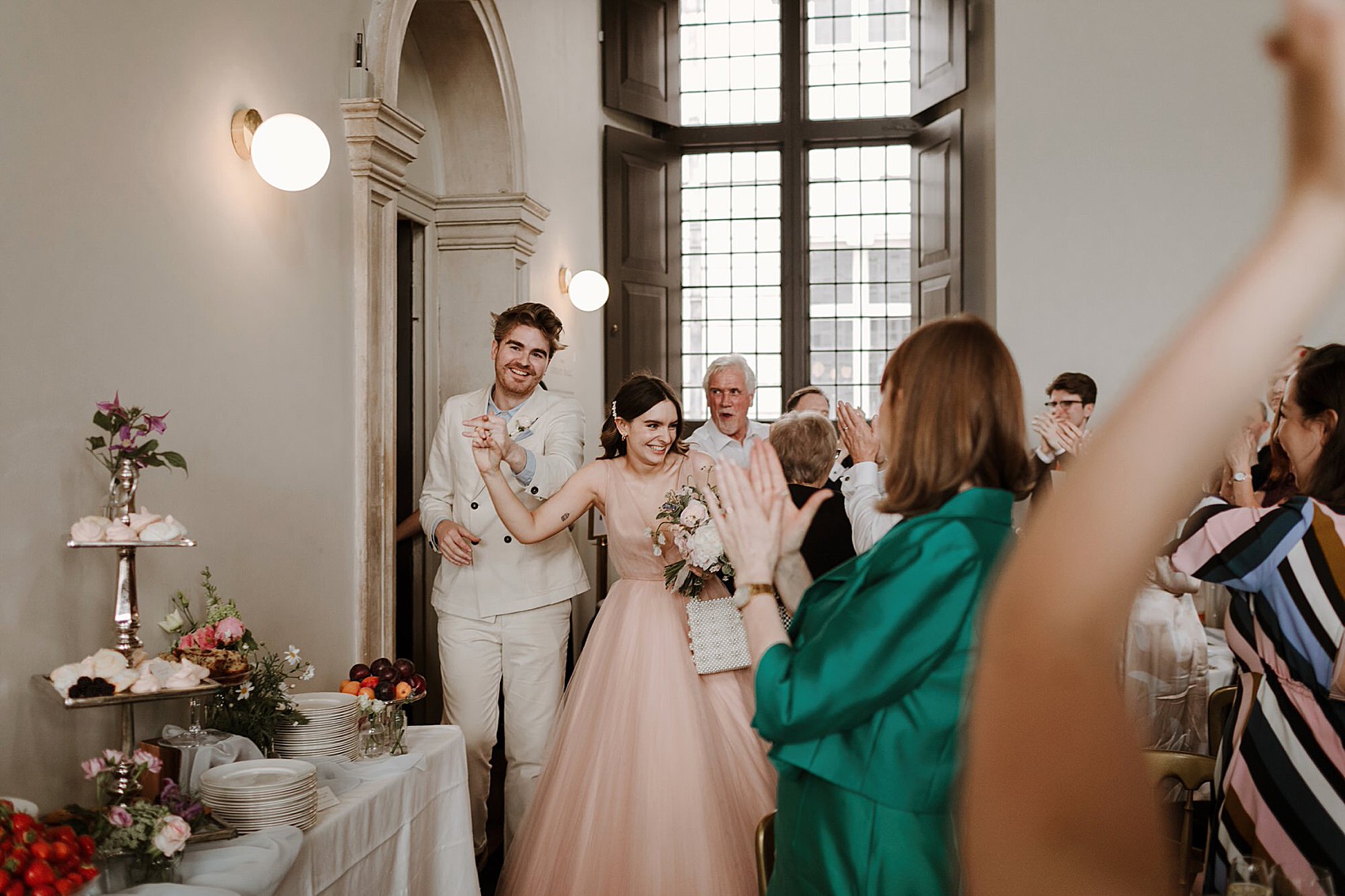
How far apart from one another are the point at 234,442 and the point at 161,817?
1.46 metres

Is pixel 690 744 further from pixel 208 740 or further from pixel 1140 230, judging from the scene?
pixel 1140 230

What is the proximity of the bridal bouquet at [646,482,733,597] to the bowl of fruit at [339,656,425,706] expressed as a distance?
932 millimetres

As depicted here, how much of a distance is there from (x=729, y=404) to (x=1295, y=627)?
11.5ft

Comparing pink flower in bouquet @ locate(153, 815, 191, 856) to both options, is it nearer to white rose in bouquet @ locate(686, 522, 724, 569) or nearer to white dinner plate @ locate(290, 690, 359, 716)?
white dinner plate @ locate(290, 690, 359, 716)

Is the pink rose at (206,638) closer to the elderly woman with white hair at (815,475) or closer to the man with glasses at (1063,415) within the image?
the elderly woman with white hair at (815,475)

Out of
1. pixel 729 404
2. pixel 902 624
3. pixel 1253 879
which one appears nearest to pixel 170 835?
pixel 902 624

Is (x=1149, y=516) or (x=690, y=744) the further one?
(x=690, y=744)

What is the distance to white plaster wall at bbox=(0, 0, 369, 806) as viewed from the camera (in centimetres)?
223

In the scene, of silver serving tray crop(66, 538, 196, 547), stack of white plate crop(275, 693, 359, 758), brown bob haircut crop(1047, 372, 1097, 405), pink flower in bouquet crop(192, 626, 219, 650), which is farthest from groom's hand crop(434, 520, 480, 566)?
brown bob haircut crop(1047, 372, 1097, 405)

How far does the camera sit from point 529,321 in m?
3.95

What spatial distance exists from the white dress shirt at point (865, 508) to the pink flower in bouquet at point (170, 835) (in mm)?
2135

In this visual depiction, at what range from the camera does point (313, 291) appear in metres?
3.58

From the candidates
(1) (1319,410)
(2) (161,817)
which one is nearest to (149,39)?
(2) (161,817)

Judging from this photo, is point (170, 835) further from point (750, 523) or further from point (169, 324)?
point (169, 324)
